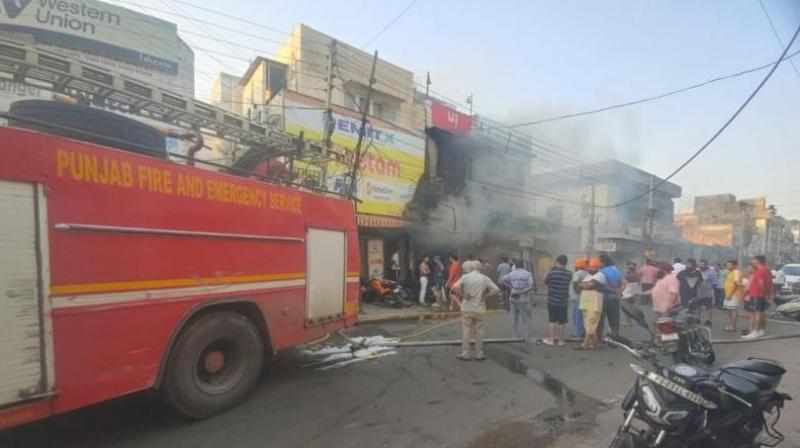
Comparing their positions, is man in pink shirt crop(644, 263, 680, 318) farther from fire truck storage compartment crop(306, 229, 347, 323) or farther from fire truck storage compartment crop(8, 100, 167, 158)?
fire truck storage compartment crop(8, 100, 167, 158)

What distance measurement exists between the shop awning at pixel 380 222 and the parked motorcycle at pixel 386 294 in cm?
167

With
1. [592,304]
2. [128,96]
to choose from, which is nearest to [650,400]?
[592,304]

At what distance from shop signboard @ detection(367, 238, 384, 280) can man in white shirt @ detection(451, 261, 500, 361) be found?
788 cm

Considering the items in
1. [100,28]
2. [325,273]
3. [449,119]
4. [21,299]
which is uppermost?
[100,28]

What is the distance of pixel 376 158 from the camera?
47.8 ft

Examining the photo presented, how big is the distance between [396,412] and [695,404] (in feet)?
8.49

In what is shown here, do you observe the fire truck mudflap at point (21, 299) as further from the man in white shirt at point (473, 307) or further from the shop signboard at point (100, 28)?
the shop signboard at point (100, 28)

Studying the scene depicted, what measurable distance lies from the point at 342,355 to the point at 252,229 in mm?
2886

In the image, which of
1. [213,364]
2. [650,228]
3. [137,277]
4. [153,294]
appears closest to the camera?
[137,277]

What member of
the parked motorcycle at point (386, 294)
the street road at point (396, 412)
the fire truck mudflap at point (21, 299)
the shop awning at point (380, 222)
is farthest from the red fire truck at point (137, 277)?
the shop awning at point (380, 222)

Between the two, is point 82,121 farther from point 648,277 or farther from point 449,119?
point 449,119

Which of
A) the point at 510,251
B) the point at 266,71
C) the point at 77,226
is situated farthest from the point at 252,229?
the point at 510,251

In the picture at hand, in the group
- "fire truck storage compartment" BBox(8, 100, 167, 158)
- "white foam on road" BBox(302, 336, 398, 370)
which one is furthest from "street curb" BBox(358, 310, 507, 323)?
"fire truck storage compartment" BBox(8, 100, 167, 158)

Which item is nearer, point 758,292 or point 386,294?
point 758,292
